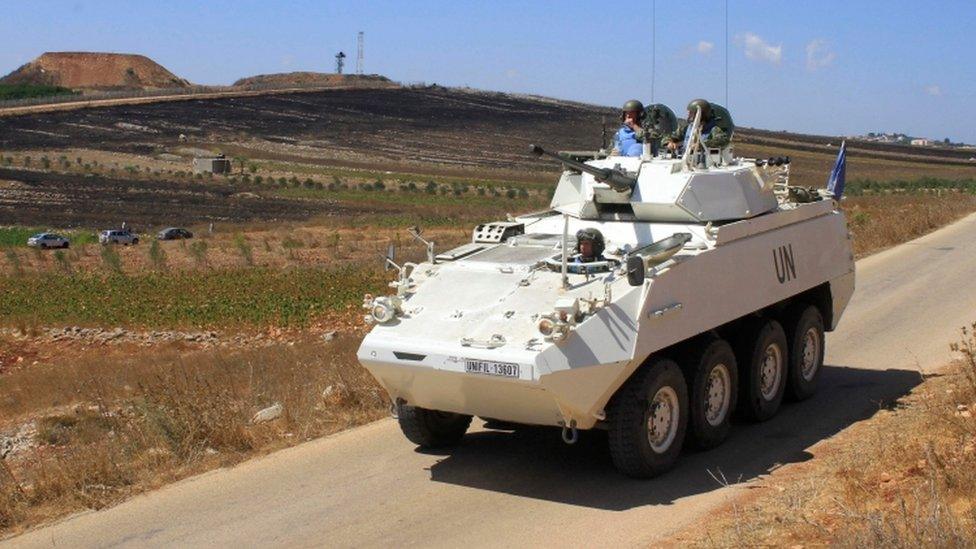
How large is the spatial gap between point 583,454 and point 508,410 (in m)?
1.42

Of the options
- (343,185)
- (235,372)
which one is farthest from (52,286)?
(343,185)

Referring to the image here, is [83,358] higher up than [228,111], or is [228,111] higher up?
[228,111]

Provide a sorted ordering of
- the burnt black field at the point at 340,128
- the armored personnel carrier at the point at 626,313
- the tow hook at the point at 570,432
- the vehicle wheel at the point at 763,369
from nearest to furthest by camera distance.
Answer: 1. the armored personnel carrier at the point at 626,313
2. the tow hook at the point at 570,432
3. the vehicle wheel at the point at 763,369
4. the burnt black field at the point at 340,128

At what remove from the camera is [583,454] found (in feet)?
35.5

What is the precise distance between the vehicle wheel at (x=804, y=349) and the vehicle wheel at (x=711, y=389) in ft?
5.04

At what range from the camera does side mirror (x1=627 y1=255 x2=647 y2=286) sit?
372 inches

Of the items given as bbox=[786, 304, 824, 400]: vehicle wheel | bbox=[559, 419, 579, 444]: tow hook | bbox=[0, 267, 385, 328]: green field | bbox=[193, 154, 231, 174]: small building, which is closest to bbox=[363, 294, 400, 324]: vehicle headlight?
bbox=[559, 419, 579, 444]: tow hook

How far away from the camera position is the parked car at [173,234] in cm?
4766

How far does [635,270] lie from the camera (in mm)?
9461

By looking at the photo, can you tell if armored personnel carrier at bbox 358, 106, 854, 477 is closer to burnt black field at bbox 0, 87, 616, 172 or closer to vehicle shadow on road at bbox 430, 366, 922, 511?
vehicle shadow on road at bbox 430, 366, 922, 511

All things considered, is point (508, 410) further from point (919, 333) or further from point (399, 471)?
point (919, 333)

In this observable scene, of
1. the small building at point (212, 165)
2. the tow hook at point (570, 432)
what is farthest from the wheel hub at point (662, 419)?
the small building at point (212, 165)

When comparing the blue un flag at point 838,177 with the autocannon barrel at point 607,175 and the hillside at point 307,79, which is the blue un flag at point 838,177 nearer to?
the autocannon barrel at point 607,175

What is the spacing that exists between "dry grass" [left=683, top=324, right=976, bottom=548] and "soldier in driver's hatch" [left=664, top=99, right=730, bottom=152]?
10.5ft
